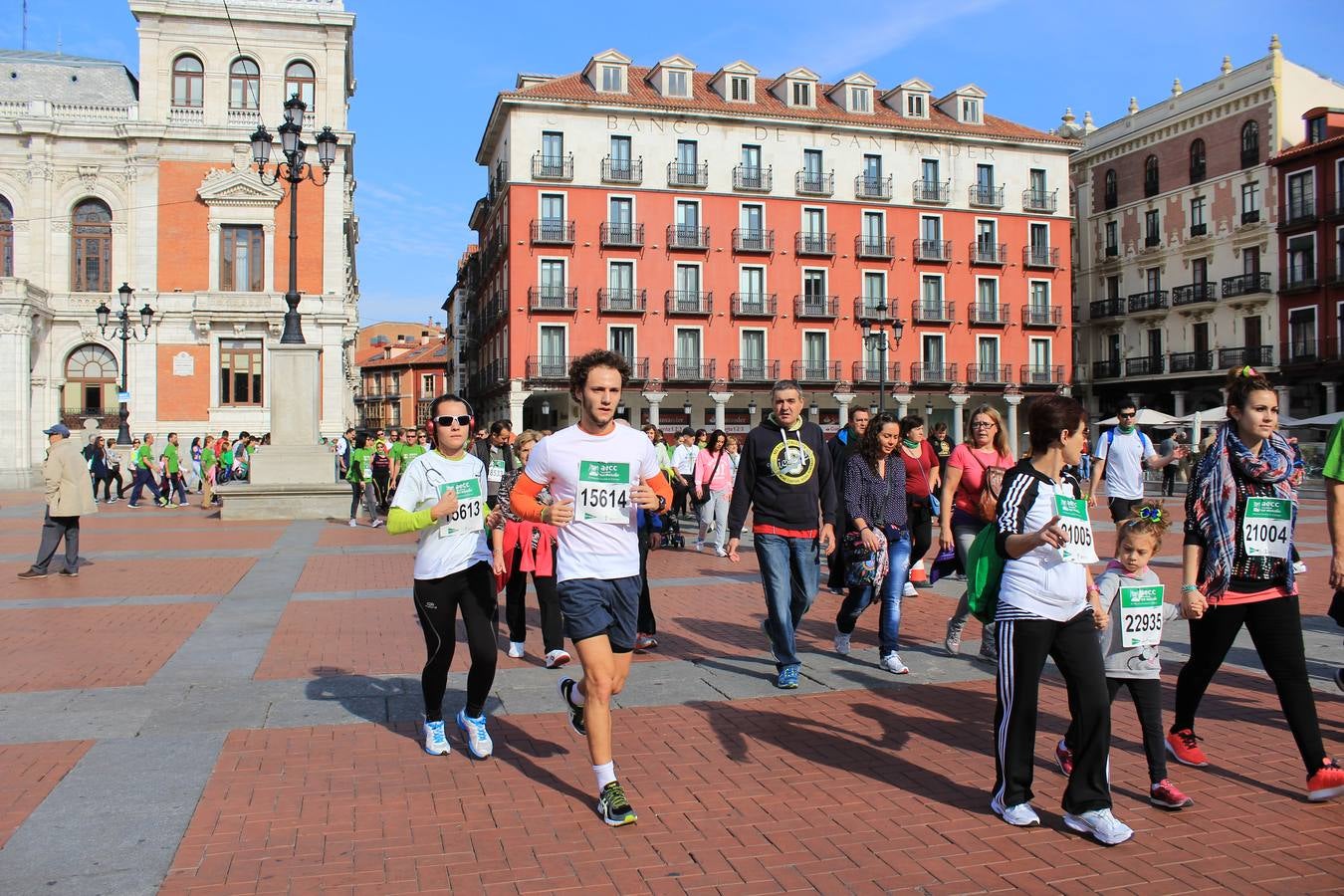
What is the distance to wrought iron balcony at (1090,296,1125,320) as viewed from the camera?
50250mm

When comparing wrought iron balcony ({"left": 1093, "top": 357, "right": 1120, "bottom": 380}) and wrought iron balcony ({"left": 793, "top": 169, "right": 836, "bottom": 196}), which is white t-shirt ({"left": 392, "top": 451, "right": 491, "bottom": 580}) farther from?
wrought iron balcony ({"left": 1093, "top": 357, "right": 1120, "bottom": 380})

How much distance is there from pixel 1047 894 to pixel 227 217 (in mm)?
41040

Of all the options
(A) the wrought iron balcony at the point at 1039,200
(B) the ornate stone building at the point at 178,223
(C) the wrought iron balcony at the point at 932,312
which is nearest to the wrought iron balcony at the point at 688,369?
(C) the wrought iron balcony at the point at 932,312

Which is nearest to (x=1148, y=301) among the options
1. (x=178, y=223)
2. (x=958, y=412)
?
(x=958, y=412)

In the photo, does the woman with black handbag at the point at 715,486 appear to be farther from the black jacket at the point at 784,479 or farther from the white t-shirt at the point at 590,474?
the white t-shirt at the point at 590,474

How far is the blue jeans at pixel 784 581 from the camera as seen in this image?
600 cm

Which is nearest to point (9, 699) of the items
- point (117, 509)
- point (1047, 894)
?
point (1047, 894)

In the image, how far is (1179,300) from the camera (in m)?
46.7

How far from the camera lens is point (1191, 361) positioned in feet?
151

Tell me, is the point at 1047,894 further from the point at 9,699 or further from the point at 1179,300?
the point at 1179,300

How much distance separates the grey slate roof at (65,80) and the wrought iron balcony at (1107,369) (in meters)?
47.3

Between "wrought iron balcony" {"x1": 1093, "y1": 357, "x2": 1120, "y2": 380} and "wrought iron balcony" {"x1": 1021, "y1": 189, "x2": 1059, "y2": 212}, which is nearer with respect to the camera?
"wrought iron balcony" {"x1": 1021, "y1": 189, "x2": 1059, "y2": 212}

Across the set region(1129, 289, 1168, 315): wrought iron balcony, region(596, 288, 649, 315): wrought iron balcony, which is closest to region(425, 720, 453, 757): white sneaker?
region(596, 288, 649, 315): wrought iron balcony

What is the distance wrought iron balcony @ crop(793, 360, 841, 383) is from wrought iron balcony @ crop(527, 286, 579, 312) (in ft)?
34.4
